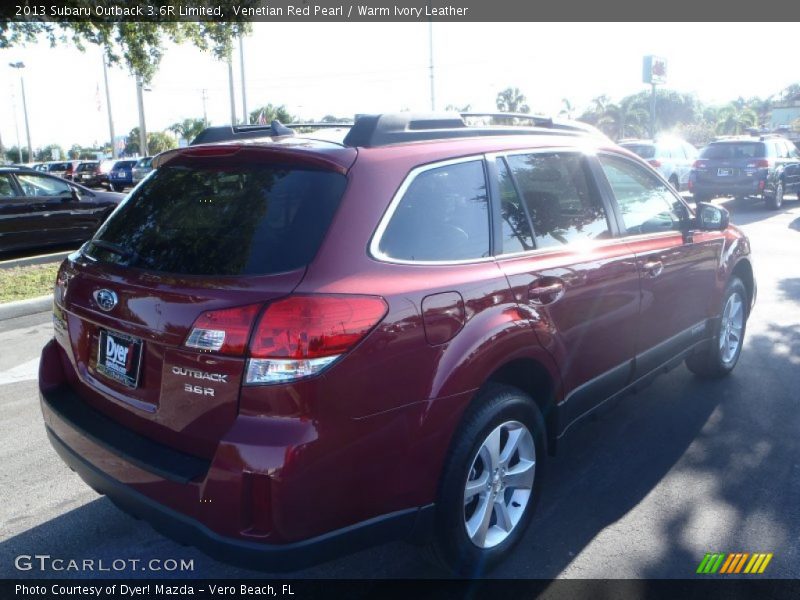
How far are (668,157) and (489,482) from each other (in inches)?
773

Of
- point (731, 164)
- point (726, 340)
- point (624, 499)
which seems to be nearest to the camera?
point (624, 499)

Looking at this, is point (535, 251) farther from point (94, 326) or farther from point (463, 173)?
point (94, 326)

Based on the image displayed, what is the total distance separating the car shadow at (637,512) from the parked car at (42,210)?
8.90 metres

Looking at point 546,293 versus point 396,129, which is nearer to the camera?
point 396,129

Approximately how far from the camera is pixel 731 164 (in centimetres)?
1789

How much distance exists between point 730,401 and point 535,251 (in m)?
2.64

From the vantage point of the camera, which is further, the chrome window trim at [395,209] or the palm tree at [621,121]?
the palm tree at [621,121]

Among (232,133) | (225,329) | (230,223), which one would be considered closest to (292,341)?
(225,329)

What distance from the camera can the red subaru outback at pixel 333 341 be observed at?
94.7 inches

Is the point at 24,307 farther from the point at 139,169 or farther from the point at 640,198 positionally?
the point at 139,169

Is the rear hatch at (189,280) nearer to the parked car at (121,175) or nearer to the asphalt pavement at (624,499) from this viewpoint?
the asphalt pavement at (624,499)

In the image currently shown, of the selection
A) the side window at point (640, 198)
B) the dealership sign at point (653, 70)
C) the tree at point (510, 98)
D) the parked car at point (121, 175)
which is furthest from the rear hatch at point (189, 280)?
the tree at point (510, 98)

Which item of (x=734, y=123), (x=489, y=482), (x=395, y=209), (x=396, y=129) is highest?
(x=734, y=123)

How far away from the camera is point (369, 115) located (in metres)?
3.03
